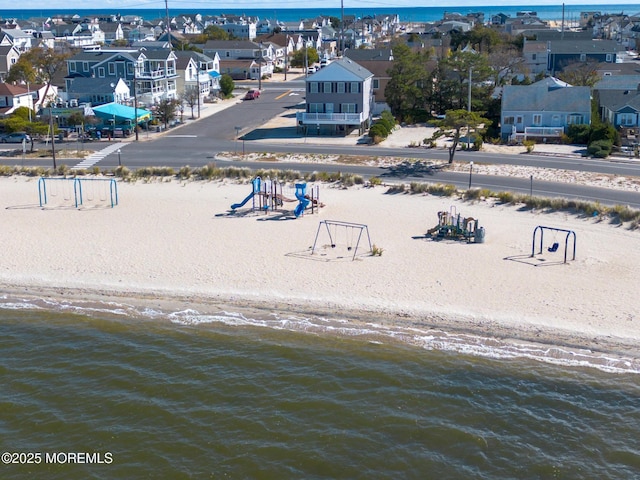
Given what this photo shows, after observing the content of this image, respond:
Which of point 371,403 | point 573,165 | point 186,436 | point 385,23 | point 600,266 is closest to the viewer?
point 186,436

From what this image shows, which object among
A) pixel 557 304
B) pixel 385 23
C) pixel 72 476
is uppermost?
pixel 385 23

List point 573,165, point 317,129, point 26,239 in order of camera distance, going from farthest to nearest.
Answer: point 317,129, point 573,165, point 26,239

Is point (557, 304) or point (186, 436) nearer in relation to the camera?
point (186, 436)

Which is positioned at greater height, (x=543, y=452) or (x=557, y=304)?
(x=557, y=304)

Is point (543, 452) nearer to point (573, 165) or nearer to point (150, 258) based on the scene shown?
point (150, 258)

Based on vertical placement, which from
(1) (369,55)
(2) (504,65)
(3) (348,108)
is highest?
(1) (369,55)

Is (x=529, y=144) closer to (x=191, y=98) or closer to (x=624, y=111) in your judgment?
(x=624, y=111)

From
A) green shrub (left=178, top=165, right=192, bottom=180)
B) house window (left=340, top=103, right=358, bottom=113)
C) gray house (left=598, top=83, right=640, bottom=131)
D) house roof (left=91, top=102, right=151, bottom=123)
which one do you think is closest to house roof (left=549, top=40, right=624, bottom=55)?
gray house (left=598, top=83, right=640, bottom=131)

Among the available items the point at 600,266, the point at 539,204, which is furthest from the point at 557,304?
the point at 539,204

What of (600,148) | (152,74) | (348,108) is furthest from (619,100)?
(152,74)
